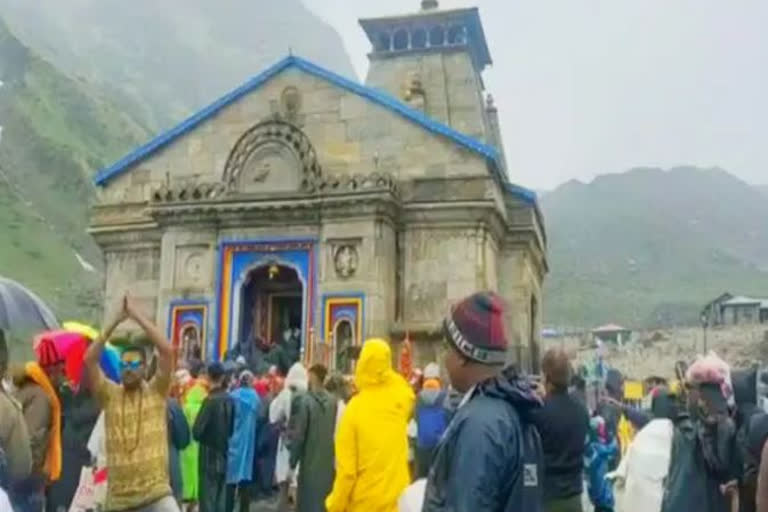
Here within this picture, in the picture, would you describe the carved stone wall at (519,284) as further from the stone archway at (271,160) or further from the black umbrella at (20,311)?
the black umbrella at (20,311)

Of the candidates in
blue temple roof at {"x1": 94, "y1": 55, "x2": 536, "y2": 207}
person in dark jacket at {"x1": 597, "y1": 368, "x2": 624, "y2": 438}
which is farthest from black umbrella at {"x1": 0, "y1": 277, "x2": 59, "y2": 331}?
blue temple roof at {"x1": 94, "y1": 55, "x2": 536, "y2": 207}

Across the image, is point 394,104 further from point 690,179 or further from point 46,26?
point 690,179

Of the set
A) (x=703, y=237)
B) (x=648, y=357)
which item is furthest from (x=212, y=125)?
(x=703, y=237)

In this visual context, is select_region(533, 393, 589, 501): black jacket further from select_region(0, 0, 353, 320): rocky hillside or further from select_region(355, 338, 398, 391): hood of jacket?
select_region(0, 0, 353, 320): rocky hillside

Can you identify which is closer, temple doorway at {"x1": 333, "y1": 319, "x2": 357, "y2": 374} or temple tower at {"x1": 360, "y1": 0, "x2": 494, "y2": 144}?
temple doorway at {"x1": 333, "y1": 319, "x2": 357, "y2": 374}

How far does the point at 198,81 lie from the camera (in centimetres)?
14788

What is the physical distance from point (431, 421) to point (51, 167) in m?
67.3

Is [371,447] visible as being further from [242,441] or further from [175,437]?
[242,441]

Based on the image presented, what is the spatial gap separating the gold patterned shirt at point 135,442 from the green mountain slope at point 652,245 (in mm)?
72168

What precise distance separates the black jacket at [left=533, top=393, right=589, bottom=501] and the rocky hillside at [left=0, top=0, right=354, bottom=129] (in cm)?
11034

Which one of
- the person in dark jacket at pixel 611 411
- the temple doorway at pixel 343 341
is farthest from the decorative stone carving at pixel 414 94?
the person in dark jacket at pixel 611 411

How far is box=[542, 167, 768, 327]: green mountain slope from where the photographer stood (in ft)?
284

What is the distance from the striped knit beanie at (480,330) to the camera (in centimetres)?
313

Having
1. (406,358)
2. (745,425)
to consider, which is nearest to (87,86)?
(406,358)
